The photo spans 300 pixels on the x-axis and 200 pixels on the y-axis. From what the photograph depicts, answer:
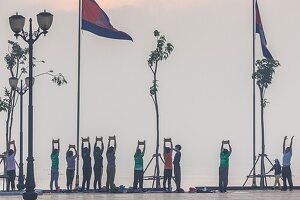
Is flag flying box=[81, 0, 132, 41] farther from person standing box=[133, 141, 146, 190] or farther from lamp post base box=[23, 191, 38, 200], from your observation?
lamp post base box=[23, 191, 38, 200]

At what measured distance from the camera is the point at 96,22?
5478 centimetres

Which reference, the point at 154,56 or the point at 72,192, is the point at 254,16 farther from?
the point at 72,192

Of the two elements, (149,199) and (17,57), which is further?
(17,57)

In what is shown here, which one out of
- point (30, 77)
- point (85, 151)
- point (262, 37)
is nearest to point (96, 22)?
point (85, 151)

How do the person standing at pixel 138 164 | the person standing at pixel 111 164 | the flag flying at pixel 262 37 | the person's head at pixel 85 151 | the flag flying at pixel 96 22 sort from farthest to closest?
the flag flying at pixel 262 37, the flag flying at pixel 96 22, the person standing at pixel 138 164, the person's head at pixel 85 151, the person standing at pixel 111 164

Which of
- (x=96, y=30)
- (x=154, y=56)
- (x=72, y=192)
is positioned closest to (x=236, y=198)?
(x=72, y=192)

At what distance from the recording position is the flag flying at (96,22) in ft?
174

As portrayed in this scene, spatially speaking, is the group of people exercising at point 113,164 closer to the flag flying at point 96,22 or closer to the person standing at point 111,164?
the person standing at point 111,164

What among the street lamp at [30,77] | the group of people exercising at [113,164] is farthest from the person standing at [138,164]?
the street lamp at [30,77]

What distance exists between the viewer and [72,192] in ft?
166

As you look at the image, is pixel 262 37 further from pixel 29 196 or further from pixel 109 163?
pixel 29 196

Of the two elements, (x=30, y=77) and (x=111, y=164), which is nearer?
(x=30, y=77)

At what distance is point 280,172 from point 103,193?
9400 millimetres

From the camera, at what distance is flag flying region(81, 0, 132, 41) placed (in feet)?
174
